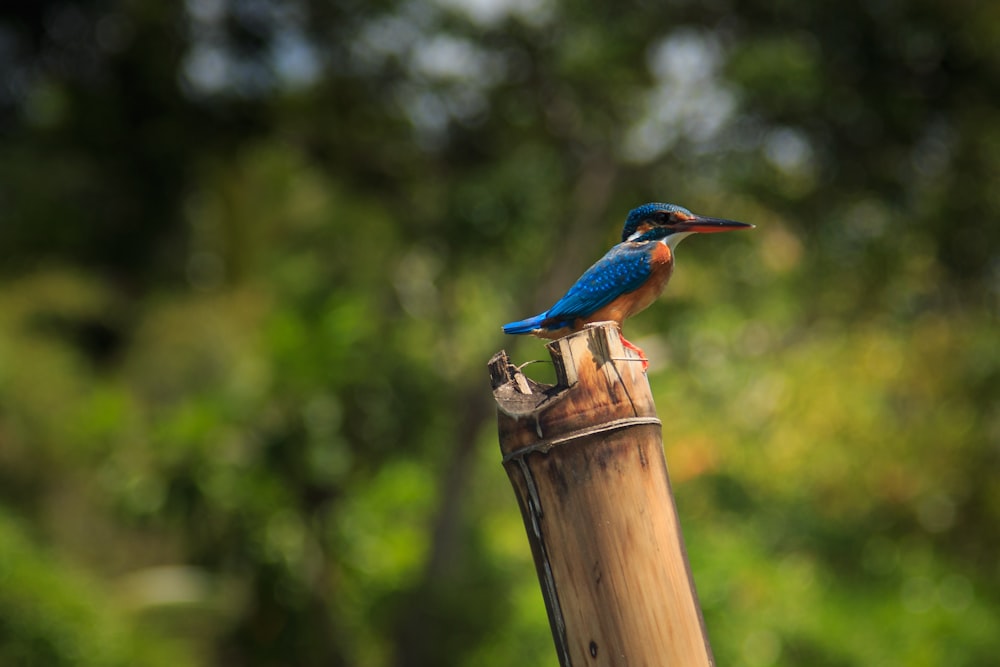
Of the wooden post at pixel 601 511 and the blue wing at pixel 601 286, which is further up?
the blue wing at pixel 601 286

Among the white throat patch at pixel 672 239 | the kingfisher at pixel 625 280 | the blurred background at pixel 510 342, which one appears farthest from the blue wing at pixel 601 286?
the blurred background at pixel 510 342

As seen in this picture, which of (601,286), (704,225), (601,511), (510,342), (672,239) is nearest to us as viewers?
(601,511)

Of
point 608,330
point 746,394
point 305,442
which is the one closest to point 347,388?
point 305,442

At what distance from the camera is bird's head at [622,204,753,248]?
2986 mm

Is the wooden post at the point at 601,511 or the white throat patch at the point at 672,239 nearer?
the wooden post at the point at 601,511

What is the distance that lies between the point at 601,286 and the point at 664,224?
13.2 inches

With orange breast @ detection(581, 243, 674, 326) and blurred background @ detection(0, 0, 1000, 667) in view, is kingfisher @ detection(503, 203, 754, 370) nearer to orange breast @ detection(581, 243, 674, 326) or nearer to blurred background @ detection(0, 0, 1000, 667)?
orange breast @ detection(581, 243, 674, 326)

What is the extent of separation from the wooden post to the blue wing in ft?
1.77

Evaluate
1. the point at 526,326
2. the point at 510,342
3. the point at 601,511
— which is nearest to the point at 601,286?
the point at 526,326

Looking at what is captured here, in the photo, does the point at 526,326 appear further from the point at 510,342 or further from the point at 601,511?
the point at 510,342

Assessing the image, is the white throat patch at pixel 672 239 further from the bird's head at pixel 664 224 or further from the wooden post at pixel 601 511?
the wooden post at pixel 601 511

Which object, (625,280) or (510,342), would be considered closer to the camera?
(625,280)

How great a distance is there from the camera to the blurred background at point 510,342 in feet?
37.1

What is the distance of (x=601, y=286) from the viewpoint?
2.84 meters
